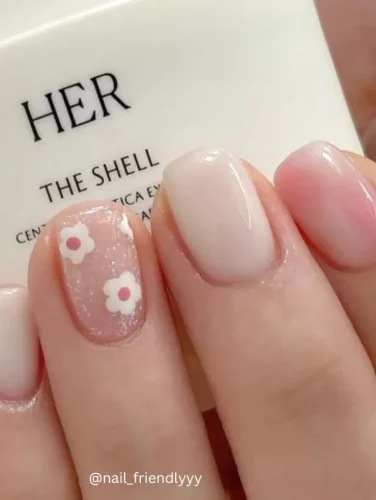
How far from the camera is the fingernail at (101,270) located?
393 mm

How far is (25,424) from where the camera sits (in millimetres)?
432

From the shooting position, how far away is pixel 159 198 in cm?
40

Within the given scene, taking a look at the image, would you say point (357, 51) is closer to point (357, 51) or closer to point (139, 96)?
point (357, 51)

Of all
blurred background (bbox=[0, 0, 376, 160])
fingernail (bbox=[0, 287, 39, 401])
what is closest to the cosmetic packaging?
fingernail (bbox=[0, 287, 39, 401])

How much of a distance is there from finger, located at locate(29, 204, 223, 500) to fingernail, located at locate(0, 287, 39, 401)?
1 centimetres

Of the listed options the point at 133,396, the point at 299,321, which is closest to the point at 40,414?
the point at 133,396

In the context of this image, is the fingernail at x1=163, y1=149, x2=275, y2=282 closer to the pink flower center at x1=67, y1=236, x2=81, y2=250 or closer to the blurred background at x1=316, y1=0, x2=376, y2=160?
the pink flower center at x1=67, y1=236, x2=81, y2=250

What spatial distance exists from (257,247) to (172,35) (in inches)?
5.2

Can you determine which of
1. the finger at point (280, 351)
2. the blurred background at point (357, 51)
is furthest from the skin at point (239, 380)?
the blurred background at point (357, 51)

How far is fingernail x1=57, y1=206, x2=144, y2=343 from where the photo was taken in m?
0.39

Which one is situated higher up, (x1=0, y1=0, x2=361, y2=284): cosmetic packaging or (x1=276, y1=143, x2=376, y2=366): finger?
(x1=0, y1=0, x2=361, y2=284): cosmetic packaging

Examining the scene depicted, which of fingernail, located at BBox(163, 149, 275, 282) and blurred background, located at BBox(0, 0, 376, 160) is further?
blurred background, located at BBox(0, 0, 376, 160)

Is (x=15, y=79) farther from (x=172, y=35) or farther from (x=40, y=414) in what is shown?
(x=40, y=414)

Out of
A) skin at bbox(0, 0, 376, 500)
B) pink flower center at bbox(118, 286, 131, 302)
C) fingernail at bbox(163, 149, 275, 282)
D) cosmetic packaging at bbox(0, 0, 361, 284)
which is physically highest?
cosmetic packaging at bbox(0, 0, 361, 284)
